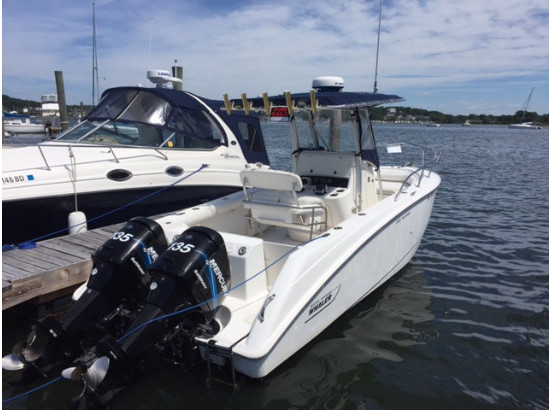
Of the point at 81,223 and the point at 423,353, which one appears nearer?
the point at 423,353

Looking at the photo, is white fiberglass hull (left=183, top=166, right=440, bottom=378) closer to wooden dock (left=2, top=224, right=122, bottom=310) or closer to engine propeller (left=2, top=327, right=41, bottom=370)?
engine propeller (left=2, top=327, right=41, bottom=370)

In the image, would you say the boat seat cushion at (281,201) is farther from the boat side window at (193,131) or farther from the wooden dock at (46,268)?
the boat side window at (193,131)

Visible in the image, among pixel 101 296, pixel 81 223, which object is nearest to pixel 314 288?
pixel 101 296

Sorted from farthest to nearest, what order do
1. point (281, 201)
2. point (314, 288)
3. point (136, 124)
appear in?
point (136, 124) < point (281, 201) < point (314, 288)

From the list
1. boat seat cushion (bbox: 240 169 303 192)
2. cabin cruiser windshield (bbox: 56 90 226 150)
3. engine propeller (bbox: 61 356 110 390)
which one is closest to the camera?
engine propeller (bbox: 61 356 110 390)

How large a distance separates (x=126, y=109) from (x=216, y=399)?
17.9ft

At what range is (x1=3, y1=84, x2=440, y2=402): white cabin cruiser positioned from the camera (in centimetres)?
321

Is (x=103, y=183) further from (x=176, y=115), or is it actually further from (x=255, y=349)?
(x=255, y=349)

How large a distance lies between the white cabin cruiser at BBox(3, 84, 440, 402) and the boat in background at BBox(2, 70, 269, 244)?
205 centimetres

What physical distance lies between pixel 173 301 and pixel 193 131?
4.93 metres

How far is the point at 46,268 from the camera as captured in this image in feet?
15.0

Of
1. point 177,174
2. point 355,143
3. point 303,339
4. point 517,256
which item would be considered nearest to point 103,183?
point 177,174

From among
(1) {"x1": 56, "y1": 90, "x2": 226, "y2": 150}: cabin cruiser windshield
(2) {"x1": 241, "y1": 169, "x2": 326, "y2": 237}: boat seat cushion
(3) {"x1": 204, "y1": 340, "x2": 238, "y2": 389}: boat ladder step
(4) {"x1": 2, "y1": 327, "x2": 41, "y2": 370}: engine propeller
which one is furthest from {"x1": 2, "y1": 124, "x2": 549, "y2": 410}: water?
(1) {"x1": 56, "y1": 90, "x2": 226, "y2": 150}: cabin cruiser windshield

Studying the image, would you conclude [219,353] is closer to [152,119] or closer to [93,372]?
[93,372]
